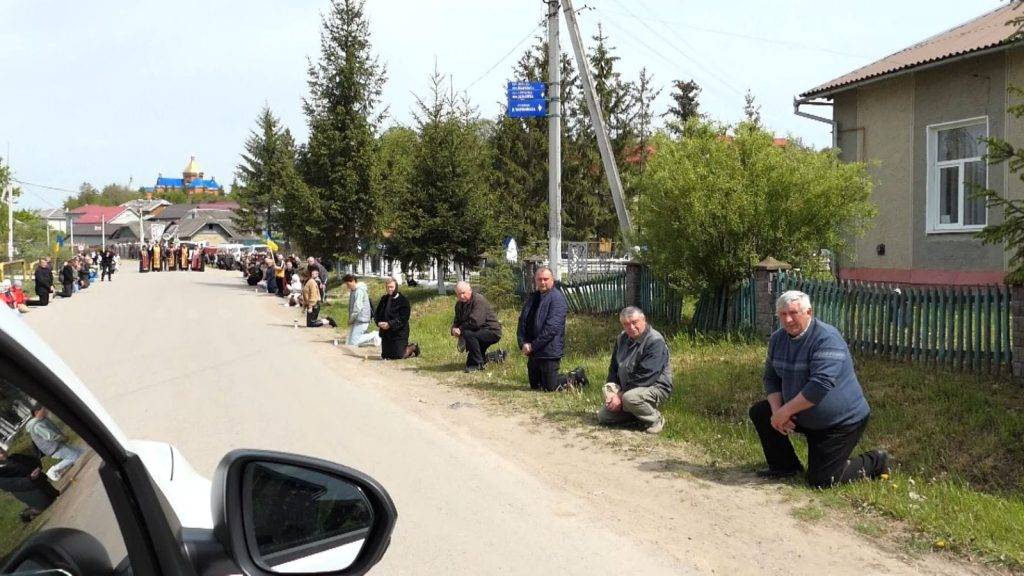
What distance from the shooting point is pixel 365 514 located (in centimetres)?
220

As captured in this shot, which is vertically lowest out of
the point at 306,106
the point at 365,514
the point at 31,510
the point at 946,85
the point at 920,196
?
the point at 365,514

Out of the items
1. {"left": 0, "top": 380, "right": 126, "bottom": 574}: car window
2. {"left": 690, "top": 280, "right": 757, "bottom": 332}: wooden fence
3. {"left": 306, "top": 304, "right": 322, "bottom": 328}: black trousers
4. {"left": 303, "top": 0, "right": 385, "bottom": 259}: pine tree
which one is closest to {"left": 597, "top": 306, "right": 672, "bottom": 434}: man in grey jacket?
{"left": 690, "top": 280, "right": 757, "bottom": 332}: wooden fence

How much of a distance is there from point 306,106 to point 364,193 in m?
3.86

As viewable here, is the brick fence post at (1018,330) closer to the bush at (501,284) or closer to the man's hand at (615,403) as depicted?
the man's hand at (615,403)

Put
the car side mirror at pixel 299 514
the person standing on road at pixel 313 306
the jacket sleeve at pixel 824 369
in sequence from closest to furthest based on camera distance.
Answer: the car side mirror at pixel 299 514 < the jacket sleeve at pixel 824 369 < the person standing on road at pixel 313 306

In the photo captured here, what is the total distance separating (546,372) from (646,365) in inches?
101

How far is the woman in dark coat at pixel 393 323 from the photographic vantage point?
52.2ft

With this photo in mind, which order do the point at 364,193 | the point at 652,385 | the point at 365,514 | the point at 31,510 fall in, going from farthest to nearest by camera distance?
the point at 364,193
the point at 652,385
the point at 365,514
the point at 31,510

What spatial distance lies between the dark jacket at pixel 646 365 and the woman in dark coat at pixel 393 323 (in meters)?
6.68

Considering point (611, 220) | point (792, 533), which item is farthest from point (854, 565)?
point (611, 220)

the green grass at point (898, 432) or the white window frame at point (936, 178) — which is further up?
the white window frame at point (936, 178)

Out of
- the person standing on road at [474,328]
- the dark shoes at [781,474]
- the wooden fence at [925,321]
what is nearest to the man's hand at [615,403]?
the dark shoes at [781,474]

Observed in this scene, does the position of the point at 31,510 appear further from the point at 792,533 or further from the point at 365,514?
the point at 792,533

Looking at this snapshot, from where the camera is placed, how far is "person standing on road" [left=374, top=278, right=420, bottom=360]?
1592cm
